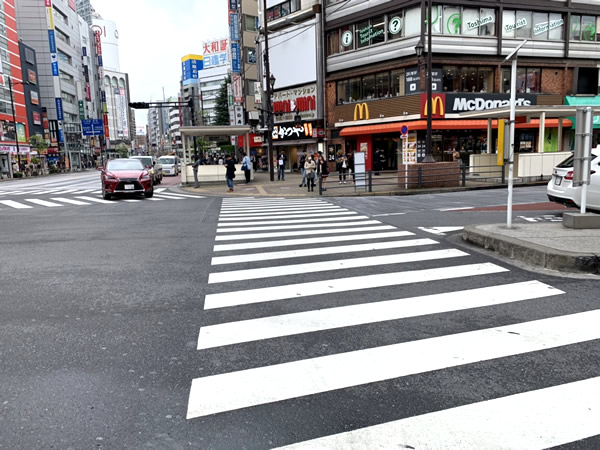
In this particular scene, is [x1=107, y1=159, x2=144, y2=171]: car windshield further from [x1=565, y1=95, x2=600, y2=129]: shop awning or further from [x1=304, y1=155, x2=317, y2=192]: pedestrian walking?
[x1=565, y1=95, x2=600, y2=129]: shop awning

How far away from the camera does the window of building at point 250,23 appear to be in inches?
2072

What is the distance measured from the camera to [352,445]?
2.63 m

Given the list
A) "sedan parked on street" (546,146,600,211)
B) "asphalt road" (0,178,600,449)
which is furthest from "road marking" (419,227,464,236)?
"sedan parked on street" (546,146,600,211)

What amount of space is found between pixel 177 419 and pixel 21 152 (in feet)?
233

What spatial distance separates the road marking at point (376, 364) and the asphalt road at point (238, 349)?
2cm

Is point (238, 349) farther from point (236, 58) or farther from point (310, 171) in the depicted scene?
point (236, 58)

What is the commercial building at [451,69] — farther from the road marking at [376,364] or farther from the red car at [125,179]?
the road marking at [376,364]

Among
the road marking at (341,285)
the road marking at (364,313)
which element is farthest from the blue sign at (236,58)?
the road marking at (364,313)

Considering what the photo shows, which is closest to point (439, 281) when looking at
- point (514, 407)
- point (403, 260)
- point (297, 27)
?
point (403, 260)

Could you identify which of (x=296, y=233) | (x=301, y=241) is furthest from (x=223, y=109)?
(x=301, y=241)

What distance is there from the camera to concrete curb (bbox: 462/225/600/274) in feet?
20.2

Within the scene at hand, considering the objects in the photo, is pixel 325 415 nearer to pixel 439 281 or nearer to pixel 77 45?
pixel 439 281

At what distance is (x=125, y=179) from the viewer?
18.9 metres

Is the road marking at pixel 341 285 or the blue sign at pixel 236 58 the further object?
the blue sign at pixel 236 58
